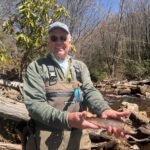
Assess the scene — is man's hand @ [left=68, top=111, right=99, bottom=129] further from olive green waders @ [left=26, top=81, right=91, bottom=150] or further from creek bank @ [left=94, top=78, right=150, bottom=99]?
creek bank @ [left=94, top=78, right=150, bottom=99]

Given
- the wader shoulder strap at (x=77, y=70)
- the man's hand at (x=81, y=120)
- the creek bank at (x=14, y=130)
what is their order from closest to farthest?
the man's hand at (x=81, y=120) < the wader shoulder strap at (x=77, y=70) < the creek bank at (x=14, y=130)

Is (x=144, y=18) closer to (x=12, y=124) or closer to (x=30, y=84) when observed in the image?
(x=12, y=124)

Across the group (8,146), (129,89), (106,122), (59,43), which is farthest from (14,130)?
(129,89)

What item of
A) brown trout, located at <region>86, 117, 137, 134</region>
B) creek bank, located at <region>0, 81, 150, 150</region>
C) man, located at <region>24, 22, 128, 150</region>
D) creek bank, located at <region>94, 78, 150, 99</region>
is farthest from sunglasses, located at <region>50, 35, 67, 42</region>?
creek bank, located at <region>94, 78, 150, 99</region>

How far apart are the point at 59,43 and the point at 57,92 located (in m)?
0.39

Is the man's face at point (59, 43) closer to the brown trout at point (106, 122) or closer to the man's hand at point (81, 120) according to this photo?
the man's hand at point (81, 120)

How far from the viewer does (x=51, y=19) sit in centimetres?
852

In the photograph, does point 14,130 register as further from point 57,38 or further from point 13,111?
point 57,38

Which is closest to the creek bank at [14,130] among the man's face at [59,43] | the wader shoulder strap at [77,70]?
the wader shoulder strap at [77,70]

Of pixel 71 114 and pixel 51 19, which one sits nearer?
pixel 71 114

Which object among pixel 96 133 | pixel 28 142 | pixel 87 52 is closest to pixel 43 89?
pixel 28 142

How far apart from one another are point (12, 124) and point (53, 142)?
4.14 metres

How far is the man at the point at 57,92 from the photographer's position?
10.8ft

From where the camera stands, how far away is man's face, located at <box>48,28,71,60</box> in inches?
133
